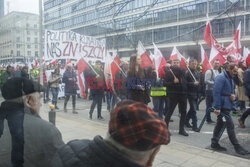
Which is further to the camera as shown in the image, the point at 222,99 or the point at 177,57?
the point at 177,57

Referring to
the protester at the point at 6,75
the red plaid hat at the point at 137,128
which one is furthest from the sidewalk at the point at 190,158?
the red plaid hat at the point at 137,128

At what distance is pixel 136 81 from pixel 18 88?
3886 mm

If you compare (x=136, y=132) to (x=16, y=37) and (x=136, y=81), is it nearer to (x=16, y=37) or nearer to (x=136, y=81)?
(x=16, y=37)

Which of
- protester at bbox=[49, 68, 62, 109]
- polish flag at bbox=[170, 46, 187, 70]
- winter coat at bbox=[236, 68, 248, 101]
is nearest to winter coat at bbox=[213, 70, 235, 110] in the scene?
polish flag at bbox=[170, 46, 187, 70]

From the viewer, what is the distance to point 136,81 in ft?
17.7

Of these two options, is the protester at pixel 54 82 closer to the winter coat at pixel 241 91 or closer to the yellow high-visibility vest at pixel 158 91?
the yellow high-visibility vest at pixel 158 91

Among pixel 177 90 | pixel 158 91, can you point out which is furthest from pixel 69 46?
pixel 177 90

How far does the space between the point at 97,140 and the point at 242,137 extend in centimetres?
497

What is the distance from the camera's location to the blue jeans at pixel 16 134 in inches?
65.4

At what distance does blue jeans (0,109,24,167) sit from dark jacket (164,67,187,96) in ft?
13.9

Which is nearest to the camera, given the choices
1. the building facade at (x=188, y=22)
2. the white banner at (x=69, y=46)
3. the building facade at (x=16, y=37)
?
the building facade at (x=16, y=37)

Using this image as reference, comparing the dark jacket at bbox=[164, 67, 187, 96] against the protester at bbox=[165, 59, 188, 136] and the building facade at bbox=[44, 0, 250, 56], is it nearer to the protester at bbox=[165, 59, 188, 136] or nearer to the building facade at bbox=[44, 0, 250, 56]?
the protester at bbox=[165, 59, 188, 136]

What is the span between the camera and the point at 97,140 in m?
1.18

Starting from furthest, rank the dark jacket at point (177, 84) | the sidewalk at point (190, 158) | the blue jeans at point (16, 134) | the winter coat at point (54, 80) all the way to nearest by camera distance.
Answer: the winter coat at point (54, 80) → the dark jacket at point (177, 84) → the sidewalk at point (190, 158) → the blue jeans at point (16, 134)
